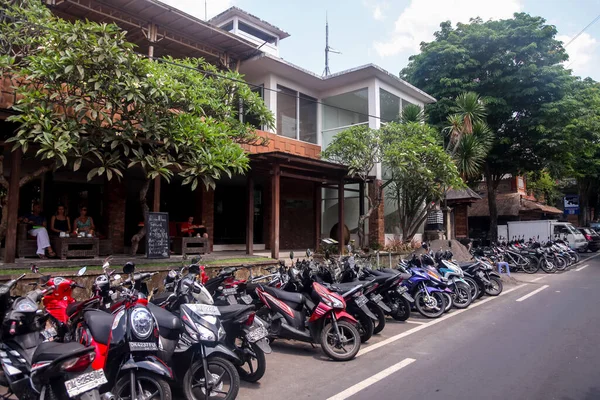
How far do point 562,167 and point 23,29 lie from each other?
22104 millimetres

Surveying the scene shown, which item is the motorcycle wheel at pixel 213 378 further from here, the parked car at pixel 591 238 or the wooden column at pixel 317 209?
the parked car at pixel 591 238

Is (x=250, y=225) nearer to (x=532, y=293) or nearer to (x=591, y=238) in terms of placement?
(x=532, y=293)

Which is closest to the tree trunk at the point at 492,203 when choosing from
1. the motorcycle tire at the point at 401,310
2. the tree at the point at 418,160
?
the tree at the point at 418,160

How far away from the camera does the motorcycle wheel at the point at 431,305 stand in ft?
28.2

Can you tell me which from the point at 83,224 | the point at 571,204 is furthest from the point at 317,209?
the point at 571,204

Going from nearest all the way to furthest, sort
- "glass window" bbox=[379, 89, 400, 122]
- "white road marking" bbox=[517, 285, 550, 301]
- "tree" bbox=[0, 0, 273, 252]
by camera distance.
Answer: "tree" bbox=[0, 0, 273, 252]
"white road marking" bbox=[517, 285, 550, 301]
"glass window" bbox=[379, 89, 400, 122]

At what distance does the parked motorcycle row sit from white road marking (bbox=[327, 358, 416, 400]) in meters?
0.58

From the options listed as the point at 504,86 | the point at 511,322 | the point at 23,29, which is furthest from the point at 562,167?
the point at 23,29

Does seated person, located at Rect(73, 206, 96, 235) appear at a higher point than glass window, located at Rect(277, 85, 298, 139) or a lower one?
lower

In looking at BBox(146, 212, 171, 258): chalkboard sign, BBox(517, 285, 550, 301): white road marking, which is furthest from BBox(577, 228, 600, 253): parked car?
BBox(146, 212, 171, 258): chalkboard sign

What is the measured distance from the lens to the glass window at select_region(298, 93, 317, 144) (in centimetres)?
1702

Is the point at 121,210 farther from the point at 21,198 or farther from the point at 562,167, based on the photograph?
the point at 562,167

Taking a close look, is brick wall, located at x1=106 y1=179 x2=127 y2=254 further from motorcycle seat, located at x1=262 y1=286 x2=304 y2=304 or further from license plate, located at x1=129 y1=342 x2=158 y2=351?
license plate, located at x1=129 y1=342 x2=158 y2=351

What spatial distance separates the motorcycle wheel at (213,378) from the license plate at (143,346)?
537mm
